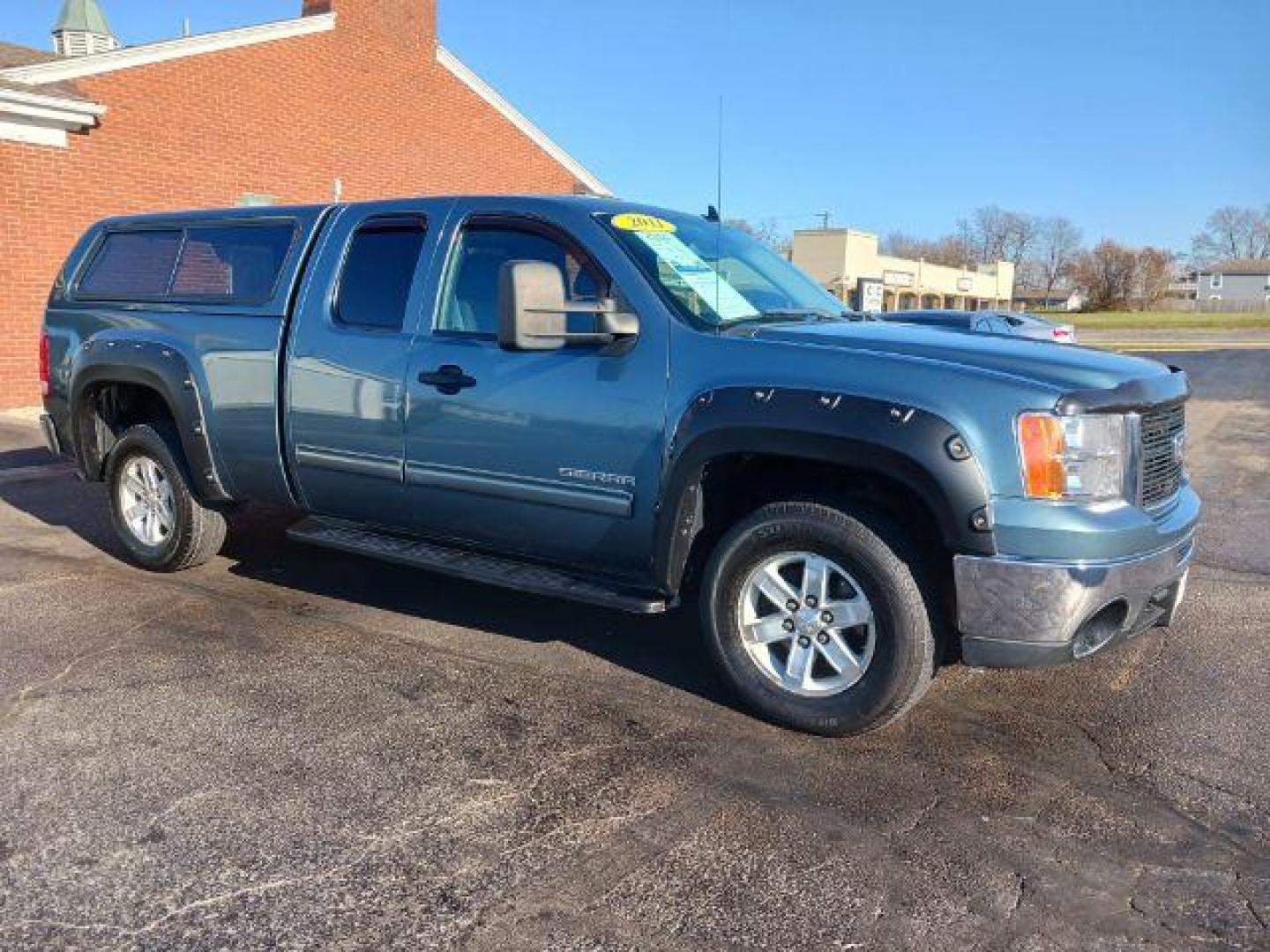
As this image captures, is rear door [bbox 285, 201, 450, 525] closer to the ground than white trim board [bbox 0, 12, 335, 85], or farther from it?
closer to the ground

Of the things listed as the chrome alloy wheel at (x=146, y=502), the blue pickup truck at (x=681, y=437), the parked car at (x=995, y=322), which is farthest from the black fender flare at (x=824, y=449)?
the parked car at (x=995, y=322)

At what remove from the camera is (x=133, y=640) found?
15.6 ft

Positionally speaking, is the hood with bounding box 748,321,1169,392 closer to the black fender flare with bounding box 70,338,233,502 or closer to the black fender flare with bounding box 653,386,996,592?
the black fender flare with bounding box 653,386,996,592

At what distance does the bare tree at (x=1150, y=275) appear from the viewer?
96938 millimetres

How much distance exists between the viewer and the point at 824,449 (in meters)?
3.57

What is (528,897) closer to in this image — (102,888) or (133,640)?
(102,888)

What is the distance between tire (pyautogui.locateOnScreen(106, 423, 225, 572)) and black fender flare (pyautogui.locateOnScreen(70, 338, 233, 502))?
0.38 feet

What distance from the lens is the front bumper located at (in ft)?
10.9

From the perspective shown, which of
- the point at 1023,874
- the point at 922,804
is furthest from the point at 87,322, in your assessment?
the point at 1023,874

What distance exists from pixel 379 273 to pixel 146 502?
2.22m

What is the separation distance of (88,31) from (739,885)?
72.8 ft

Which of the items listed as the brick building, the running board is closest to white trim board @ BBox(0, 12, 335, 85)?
the brick building

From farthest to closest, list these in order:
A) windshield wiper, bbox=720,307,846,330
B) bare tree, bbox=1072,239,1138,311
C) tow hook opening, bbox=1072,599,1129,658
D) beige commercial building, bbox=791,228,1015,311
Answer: bare tree, bbox=1072,239,1138,311, beige commercial building, bbox=791,228,1015,311, windshield wiper, bbox=720,307,846,330, tow hook opening, bbox=1072,599,1129,658

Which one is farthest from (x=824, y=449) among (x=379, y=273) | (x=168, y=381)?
(x=168, y=381)
